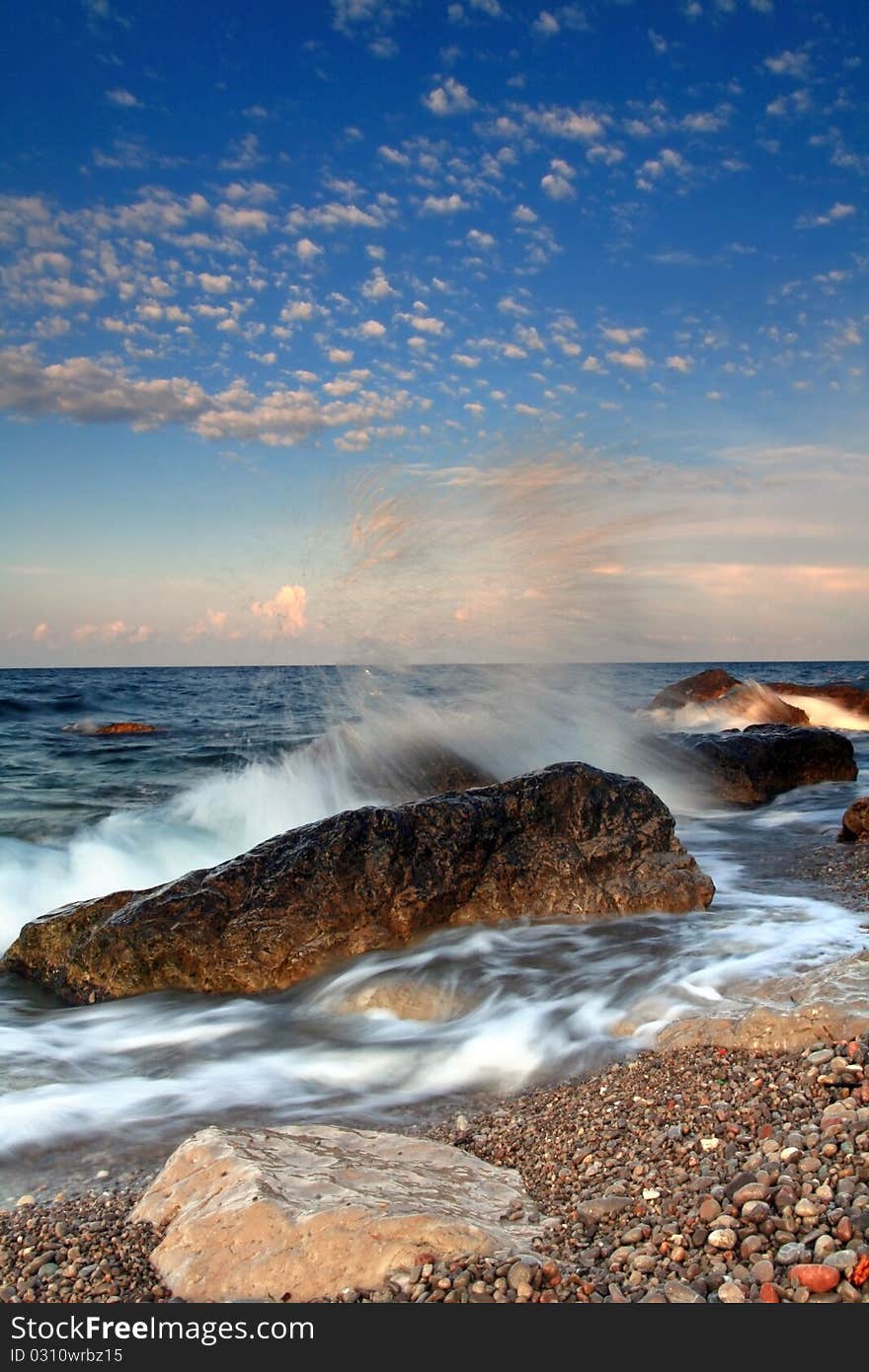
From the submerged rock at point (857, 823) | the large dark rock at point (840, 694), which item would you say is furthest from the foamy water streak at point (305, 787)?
the large dark rock at point (840, 694)

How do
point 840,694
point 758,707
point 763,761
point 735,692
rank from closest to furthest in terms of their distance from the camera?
1. point 763,761
2. point 758,707
3. point 735,692
4. point 840,694

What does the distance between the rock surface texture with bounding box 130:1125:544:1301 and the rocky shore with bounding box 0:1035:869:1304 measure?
0.27 feet

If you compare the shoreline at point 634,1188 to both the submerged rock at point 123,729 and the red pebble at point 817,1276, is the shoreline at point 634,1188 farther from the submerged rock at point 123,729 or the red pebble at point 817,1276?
the submerged rock at point 123,729

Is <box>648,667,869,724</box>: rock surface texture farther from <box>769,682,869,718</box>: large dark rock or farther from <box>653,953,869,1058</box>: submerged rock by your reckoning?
<box>653,953,869,1058</box>: submerged rock

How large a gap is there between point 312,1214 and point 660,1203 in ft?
3.93

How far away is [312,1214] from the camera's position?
2.93 metres

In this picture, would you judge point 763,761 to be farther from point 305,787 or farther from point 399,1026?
point 399,1026

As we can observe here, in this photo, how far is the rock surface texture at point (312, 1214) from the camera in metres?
2.78

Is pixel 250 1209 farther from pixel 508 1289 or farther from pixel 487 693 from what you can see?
pixel 487 693

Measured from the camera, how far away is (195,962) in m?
6.75

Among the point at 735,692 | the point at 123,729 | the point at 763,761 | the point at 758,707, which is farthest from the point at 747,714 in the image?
the point at 123,729

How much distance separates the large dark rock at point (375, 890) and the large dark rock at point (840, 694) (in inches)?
866

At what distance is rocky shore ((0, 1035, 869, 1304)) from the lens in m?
2.58

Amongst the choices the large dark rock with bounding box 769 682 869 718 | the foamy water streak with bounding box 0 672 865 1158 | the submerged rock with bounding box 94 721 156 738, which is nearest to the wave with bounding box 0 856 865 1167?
the foamy water streak with bounding box 0 672 865 1158
